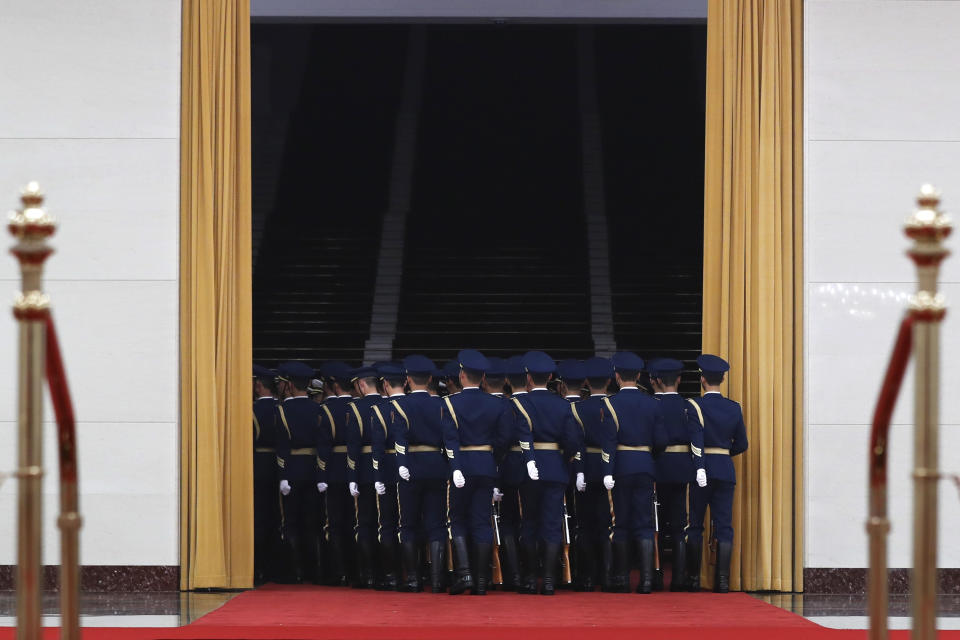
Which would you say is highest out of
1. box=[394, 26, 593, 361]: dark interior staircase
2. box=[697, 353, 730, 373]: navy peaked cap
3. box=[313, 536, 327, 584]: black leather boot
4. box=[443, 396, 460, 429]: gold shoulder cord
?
box=[394, 26, 593, 361]: dark interior staircase

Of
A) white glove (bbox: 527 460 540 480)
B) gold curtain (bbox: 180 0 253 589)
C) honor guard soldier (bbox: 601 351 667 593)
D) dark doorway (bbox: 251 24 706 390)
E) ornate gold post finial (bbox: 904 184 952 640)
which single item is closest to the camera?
ornate gold post finial (bbox: 904 184 952 640)

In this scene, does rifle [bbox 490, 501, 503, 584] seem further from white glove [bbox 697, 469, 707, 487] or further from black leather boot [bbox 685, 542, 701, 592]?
white glove [bbox 697, 469, 707, 487]

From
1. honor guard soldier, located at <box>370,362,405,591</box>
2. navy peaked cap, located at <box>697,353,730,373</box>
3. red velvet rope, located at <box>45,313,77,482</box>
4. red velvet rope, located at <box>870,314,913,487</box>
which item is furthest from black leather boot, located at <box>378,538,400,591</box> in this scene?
red velvet rope, located at <box>870,314,913,487</box>

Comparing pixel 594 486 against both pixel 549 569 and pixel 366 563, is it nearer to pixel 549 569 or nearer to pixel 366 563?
pixel 549 569

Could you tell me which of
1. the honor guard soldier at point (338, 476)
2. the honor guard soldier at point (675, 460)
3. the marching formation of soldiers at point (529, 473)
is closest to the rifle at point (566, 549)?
the marching formation of soldiers at point (529, 473)

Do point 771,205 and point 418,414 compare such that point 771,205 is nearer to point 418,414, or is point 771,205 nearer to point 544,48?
point 418,414

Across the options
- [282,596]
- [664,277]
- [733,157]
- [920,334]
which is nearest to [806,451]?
[733,157]

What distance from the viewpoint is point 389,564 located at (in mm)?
9148

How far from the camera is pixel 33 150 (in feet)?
28.7

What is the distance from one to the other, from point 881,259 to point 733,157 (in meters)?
1.25

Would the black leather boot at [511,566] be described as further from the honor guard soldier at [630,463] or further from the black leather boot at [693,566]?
the black leather boot at [693,566]

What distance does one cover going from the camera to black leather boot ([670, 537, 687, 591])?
352 inches

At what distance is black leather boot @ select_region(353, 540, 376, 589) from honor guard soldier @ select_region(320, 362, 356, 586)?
271 mm

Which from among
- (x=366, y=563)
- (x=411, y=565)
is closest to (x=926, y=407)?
(x=411, y=565)
